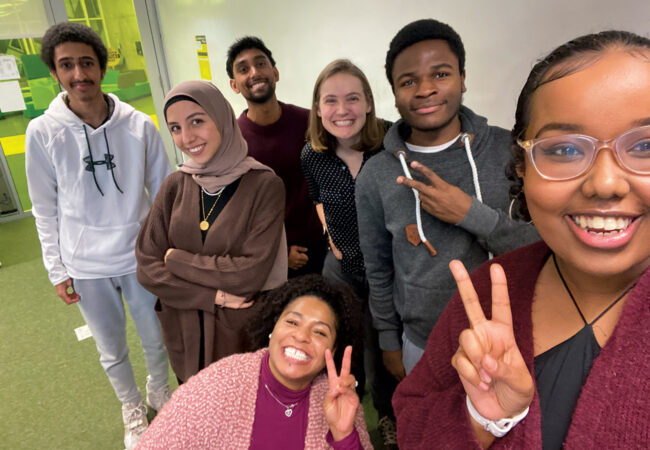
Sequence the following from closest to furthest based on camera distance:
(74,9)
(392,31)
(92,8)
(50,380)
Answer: (392,31) < (50,380) < (74,9) < (92,8)

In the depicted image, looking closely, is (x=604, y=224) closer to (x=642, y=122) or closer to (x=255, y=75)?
(x=642, y=122)

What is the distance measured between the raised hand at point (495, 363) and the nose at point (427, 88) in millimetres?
701

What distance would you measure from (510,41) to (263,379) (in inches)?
63.1

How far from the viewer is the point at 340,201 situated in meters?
1.77

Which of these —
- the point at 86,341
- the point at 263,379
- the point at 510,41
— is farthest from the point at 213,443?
the point at 86,341

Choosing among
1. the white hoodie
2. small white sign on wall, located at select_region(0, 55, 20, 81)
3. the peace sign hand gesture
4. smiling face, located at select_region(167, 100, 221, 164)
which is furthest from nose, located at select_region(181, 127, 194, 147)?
small white sign on wall, located at select_region(0, 55, 20, 81)

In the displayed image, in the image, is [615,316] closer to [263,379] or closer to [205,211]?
[263,379]

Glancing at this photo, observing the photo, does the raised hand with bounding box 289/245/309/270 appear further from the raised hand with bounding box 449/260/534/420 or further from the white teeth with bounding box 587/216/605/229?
the white teeth with bounding box 587/216/605/229

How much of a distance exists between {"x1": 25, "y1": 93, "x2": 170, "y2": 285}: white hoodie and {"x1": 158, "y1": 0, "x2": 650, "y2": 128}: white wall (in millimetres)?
1299

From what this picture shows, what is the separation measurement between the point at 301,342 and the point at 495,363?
82 centimetres

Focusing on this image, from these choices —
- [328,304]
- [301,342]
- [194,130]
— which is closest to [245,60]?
[194,130]

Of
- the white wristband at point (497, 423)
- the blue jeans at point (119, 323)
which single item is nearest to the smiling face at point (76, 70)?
the blue jeans at point (119, 323)

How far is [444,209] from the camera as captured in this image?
44.4 inches

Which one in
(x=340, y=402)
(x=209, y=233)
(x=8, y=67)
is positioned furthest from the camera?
(x=8, y=67)
